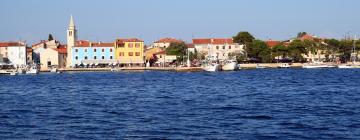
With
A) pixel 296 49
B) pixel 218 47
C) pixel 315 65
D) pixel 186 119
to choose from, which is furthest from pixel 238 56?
pixel 186 119

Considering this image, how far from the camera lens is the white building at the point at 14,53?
321 feet

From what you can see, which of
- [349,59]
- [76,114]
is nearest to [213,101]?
[76,114]

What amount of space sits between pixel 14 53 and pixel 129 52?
724 inches

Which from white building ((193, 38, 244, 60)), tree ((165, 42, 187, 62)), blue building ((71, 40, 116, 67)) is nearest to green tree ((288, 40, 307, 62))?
white building ((193, 38, 244, 60))

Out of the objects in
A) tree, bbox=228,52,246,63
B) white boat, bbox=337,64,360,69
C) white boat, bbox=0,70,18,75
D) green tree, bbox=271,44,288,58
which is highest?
green tree, bbox=271,44,288,58

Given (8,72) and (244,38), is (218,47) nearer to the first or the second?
(244,38)

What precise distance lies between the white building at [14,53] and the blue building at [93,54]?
8694 millimetres

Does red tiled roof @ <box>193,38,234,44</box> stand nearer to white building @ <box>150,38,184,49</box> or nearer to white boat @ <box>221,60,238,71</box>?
white building @ <box>150,38,184,49</box>

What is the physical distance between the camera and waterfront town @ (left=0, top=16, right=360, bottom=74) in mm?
93000

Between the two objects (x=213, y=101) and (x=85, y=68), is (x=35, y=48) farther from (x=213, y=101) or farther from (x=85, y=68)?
(x=213, y=101)

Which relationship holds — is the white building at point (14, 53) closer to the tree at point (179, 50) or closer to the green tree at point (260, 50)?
the tree at point (179, 50)

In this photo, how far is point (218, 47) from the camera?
105m

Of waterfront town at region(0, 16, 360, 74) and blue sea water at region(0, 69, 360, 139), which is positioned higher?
waterfront town at region(0, 16, 360, 74)

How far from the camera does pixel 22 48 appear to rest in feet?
321
